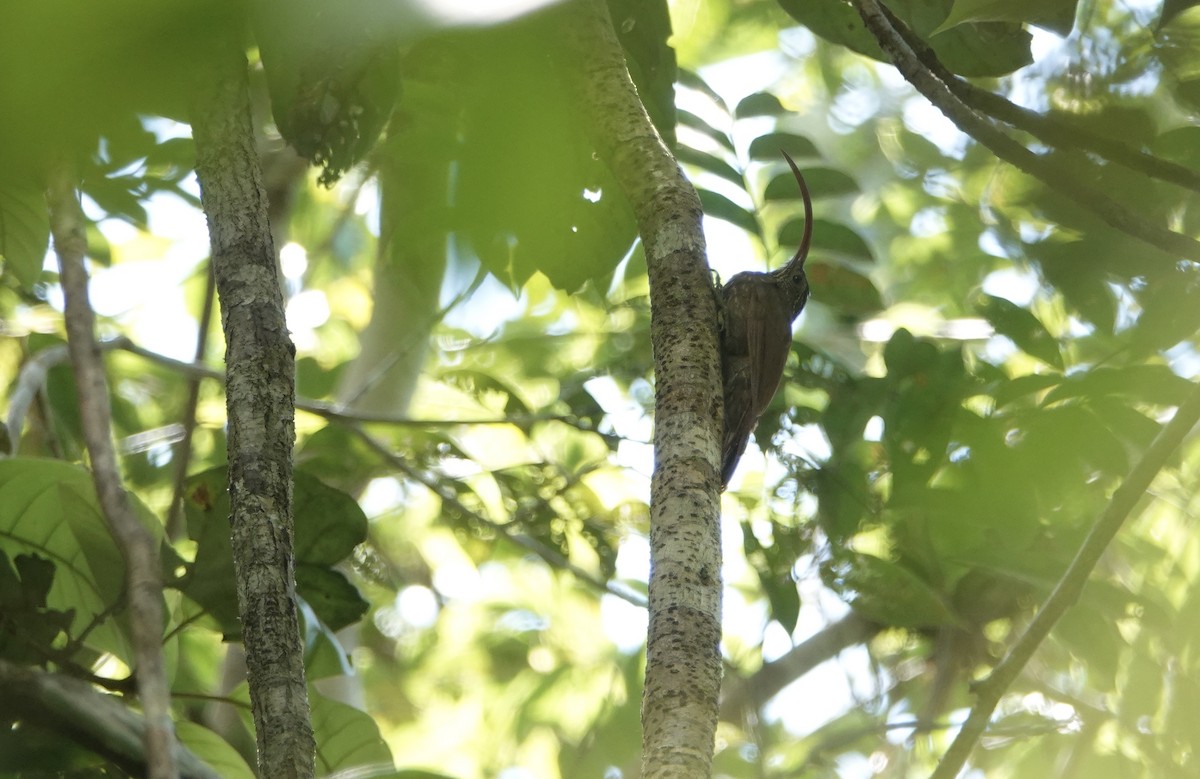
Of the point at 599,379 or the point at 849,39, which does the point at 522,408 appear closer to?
the point at 599,379

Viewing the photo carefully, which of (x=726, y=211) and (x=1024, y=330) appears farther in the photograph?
(x=726, y=211)

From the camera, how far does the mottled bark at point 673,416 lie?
150 centimetres

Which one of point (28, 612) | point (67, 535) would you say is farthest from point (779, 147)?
point (28, 612)

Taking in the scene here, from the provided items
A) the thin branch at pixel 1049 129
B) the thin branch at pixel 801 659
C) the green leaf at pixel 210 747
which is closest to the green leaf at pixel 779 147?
the thin branch at pixel 1049 129

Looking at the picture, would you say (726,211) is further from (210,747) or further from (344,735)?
(210,747)

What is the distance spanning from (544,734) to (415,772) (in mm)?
4527

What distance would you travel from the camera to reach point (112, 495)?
1.44m

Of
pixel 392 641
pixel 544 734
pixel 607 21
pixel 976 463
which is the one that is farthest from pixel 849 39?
pixel 392 641

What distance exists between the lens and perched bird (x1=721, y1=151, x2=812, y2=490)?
10.2 ft

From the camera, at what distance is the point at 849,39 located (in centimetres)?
289

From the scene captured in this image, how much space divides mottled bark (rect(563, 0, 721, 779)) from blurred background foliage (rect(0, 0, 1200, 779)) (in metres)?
0.12

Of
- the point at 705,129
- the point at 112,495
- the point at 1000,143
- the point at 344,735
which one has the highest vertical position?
the point at 705,129

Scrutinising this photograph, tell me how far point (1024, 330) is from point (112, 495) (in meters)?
2.50

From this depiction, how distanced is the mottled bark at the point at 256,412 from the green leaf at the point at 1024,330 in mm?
2129
